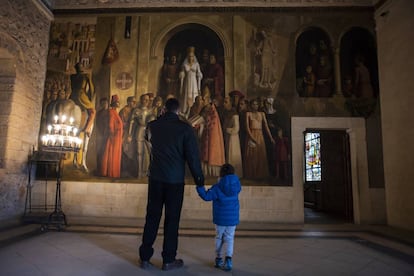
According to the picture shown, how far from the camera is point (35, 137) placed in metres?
7.34

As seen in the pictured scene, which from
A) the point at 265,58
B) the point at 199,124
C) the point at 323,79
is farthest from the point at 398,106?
the point at 199,124

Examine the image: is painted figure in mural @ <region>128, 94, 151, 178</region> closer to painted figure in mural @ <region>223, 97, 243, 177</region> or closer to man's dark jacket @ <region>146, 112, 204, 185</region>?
painted figure in mural @ <region>223, 97, 243, 177</region>

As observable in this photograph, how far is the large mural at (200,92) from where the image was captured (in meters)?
7.07

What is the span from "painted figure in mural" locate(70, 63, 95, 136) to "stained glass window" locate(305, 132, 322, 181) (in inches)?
333

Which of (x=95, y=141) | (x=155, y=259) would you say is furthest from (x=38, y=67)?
(x=155, y=259)

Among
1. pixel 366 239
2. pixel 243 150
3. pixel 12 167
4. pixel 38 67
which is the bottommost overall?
pixel 366 239

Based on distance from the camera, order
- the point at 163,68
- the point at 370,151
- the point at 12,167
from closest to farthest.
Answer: the point at 12,167
the point at 370,151
the point at 163,68

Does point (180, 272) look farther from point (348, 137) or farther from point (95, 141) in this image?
point (348, 137)

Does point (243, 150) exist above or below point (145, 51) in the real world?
below

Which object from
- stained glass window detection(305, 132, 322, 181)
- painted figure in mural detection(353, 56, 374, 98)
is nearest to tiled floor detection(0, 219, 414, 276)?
painted figure in mural detection(353, 56, 374, 98)

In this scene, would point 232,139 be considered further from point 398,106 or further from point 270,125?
point 398,106

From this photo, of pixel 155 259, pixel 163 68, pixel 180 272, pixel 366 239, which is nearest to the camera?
pixel 180 272

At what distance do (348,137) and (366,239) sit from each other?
3016 millimetres

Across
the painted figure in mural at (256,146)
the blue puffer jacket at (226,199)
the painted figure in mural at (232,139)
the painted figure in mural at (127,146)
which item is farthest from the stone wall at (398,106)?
the painted figure in mural at (127,146)
